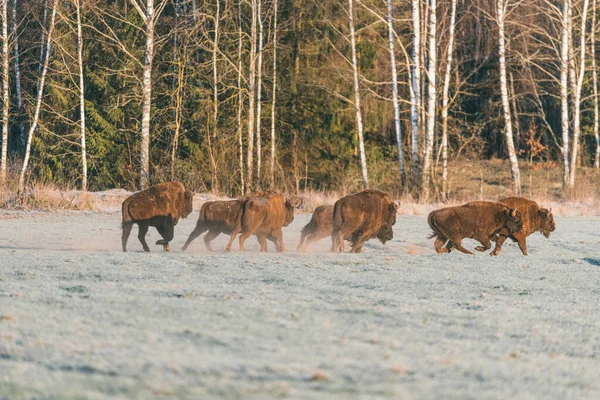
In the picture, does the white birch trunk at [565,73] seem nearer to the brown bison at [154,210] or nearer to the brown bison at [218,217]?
the brown bison at [218,217]

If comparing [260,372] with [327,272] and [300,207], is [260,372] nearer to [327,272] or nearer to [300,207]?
[327,272]

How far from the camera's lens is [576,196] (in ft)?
114

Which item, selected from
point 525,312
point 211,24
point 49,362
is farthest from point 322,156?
point 49,362

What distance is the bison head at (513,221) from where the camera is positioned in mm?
16500

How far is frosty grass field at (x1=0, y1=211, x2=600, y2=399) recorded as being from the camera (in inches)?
214

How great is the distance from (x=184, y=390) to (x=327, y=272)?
7210 mm

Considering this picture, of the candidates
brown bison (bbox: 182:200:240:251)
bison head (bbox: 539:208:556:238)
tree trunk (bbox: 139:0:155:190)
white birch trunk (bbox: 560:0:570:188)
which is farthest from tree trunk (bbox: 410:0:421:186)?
brown bison (bbox: 182:200:240:251)

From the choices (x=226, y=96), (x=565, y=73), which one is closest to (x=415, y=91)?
(x=565, y=73)

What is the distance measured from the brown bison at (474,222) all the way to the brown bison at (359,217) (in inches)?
34.1

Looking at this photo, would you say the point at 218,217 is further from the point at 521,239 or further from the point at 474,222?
the point at 521,239

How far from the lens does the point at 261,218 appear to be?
16016 mm

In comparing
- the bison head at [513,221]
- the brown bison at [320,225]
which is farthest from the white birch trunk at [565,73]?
the brown bison at [320,225]

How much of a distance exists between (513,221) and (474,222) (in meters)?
0.71

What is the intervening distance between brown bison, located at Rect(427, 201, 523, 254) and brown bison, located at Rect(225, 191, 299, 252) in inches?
105
